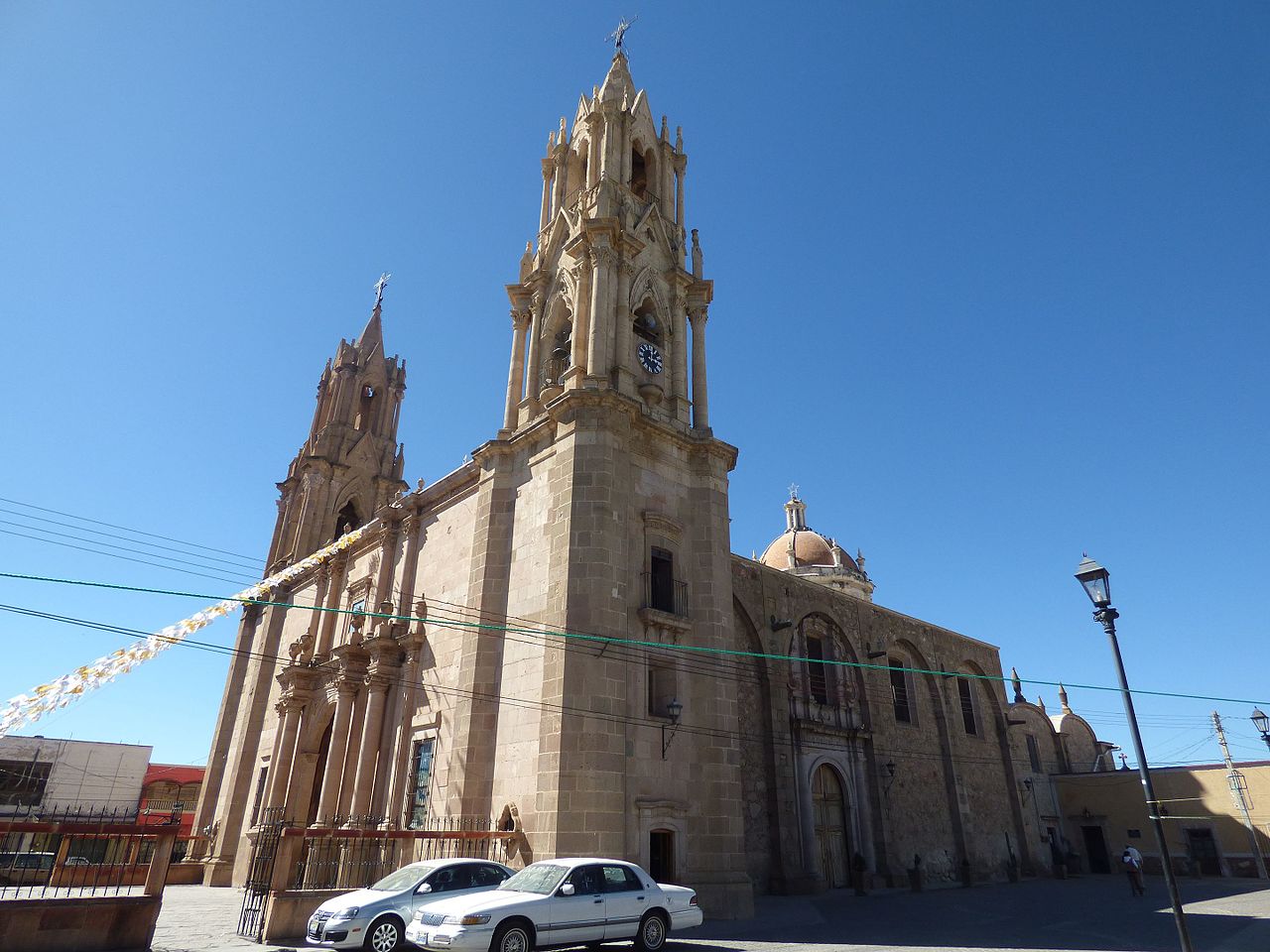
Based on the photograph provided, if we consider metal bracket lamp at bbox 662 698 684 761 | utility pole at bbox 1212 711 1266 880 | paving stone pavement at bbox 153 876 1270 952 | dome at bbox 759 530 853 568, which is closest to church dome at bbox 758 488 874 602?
dome at bbox 759 530 853 568

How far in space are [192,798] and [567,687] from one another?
172 feet

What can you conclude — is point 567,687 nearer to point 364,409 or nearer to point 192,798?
point 364,409

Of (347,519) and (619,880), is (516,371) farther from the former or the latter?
(347,519)

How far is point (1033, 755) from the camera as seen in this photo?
3653 centimetres

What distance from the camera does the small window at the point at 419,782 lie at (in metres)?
19.0

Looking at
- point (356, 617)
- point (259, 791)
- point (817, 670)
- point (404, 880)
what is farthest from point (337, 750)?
point (817, 670)

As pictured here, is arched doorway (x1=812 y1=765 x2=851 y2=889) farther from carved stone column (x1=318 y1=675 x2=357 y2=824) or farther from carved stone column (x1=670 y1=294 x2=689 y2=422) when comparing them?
carved stone column (x1=318 y1=675 x2=357 y2=824)

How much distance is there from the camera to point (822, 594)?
27578 millimetres

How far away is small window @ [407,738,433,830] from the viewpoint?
19.0 metres

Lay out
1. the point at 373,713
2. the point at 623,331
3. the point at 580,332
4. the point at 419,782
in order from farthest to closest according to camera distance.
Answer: the point at 373,713
the point at 623,331
the point at 580,332
the point at 419,782

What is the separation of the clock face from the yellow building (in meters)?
27.5

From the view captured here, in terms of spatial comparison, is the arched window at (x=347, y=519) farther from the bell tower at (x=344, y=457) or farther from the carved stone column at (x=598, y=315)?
the carved stone column at (x=598, y=315)

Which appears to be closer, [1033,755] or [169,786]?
[1033,755]

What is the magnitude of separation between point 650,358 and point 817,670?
40.1ft
